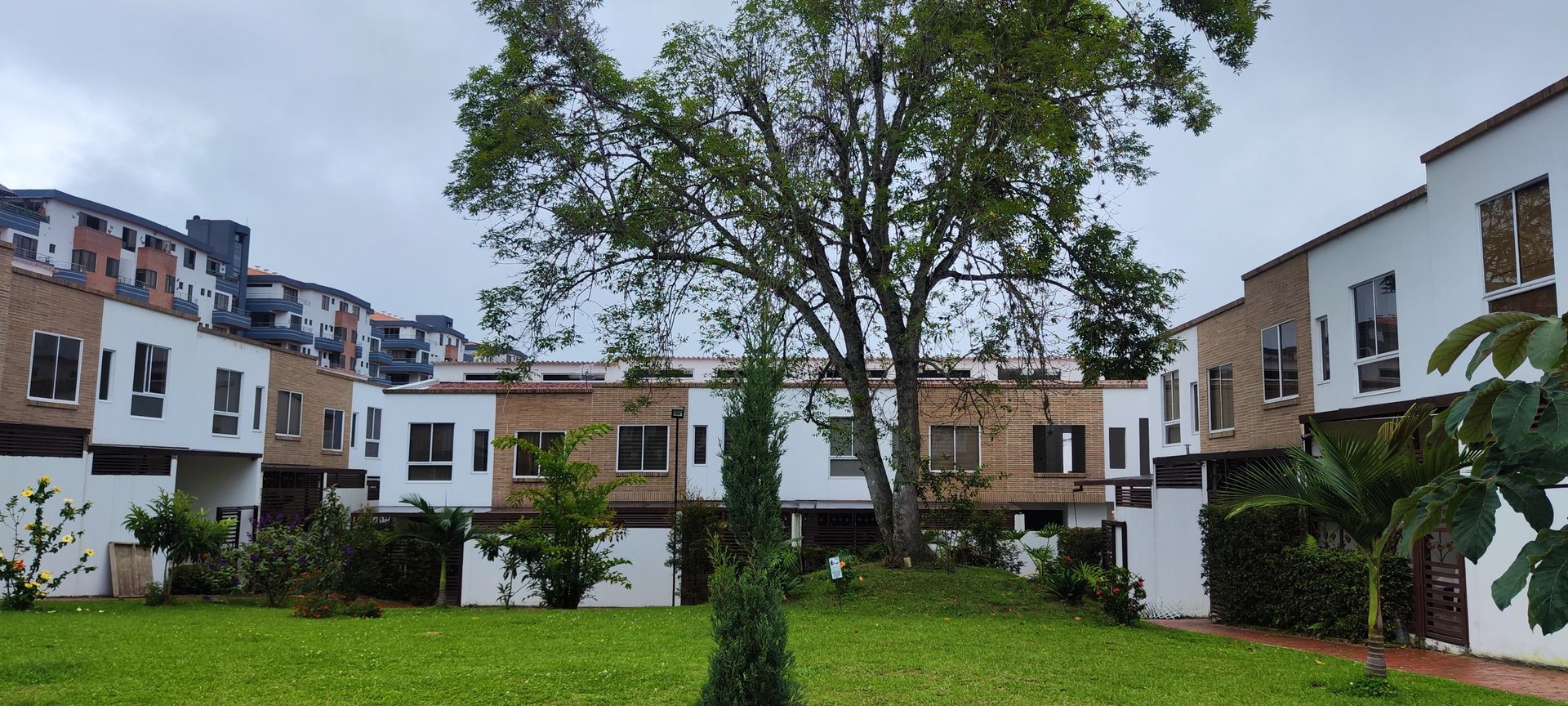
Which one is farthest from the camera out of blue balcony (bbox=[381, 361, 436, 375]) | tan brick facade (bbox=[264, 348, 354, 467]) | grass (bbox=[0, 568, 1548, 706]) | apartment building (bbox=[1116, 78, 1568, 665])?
blue balcony (bbox=[381, 361, 436, 375])

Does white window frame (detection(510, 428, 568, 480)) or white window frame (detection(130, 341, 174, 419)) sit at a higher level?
white window frame (detection(130, 341, 174, 419))

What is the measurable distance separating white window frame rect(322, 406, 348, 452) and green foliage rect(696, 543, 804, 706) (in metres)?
30.9

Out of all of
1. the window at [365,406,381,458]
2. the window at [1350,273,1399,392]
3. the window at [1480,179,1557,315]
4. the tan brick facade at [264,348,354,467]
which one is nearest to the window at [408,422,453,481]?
the tan brick facade at [264,348,354,467]

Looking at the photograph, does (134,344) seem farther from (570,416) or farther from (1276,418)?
(1276,418)

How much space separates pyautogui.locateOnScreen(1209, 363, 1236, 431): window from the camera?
21562 mm

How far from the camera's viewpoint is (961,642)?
11898mm

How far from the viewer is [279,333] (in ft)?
248

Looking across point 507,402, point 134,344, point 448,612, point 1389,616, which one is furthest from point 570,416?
point 1389,616

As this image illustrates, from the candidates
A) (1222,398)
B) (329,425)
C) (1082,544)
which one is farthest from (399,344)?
(1222,398)

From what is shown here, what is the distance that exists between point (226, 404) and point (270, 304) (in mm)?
52463

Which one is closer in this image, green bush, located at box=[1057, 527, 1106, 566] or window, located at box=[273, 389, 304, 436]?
green bush, located at box=[1057, 527, 1106, 566]

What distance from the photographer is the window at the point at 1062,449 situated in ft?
108

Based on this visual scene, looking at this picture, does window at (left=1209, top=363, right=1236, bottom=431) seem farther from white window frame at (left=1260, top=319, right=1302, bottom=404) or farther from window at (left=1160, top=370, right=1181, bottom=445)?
window at (left=1160, top=370, right=1181, bottom=445)

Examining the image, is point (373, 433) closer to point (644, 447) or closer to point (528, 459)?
point (528, 459)
